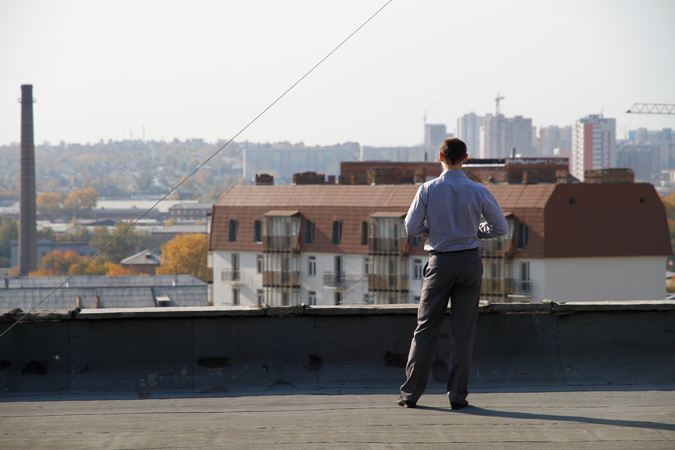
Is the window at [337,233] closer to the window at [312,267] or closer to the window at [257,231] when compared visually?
the window at [312,267]

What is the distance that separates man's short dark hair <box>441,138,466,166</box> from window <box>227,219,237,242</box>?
4329cm

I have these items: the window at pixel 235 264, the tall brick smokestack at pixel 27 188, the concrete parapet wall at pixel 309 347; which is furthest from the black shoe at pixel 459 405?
the tall brick smokestack at pixel 27 188

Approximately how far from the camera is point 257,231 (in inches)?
1871

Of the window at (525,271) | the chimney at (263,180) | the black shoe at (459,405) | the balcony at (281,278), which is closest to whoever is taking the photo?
the black shoe at (459,405)

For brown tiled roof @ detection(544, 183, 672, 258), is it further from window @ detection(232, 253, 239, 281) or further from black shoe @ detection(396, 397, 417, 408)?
black shoe @ detection(396, 397, 417, 408)

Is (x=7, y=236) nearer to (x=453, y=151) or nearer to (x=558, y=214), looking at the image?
(x=558, y=214)

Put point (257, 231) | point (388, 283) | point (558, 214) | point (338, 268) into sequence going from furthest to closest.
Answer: point (257, 231)
point (338, 268)
point (388, 283)
point (558, 214)

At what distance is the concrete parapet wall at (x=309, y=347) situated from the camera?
17.5ft

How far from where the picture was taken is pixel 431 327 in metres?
4.70

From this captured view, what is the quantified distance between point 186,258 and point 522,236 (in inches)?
3075

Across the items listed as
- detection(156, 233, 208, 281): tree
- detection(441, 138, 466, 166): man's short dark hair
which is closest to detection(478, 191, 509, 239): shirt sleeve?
detection(441, 138, 466, 166): man's short dark hair

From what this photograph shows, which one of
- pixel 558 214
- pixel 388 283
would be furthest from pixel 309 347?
pixel 388 283

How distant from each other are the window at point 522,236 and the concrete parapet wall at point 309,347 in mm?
34281

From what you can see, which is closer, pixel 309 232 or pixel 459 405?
pixel 459 405
